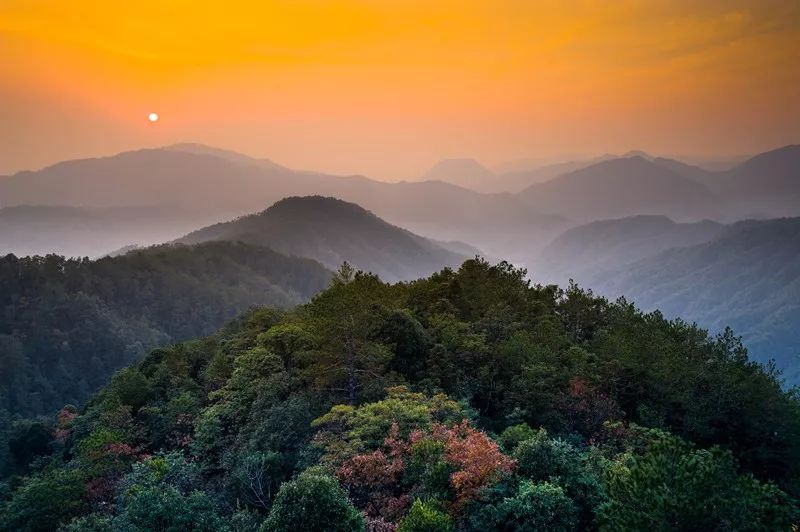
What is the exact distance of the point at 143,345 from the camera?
11669cm

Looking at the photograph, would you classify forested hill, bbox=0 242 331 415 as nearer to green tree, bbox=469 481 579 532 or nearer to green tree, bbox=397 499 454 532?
green tree, bbox=397 499 454 532

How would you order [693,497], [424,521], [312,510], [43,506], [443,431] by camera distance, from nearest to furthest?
[693,497], [312,510], [424,521], [443,431], [43,506]

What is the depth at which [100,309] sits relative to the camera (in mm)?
122438

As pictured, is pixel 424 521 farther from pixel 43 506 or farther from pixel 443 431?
pixel 43 506

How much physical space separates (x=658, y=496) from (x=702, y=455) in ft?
6.48

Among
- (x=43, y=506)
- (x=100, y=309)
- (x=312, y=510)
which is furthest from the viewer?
(x=100, y=309)

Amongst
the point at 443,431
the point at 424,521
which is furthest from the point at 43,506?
the point at 424,521

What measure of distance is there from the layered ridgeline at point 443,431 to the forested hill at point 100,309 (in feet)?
212

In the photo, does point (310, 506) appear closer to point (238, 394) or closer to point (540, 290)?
point (238, 394)

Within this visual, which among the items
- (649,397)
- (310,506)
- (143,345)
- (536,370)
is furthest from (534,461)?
(143,345)

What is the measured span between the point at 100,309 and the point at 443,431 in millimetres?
124521

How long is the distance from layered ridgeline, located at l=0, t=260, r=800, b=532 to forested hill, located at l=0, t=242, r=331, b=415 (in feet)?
212

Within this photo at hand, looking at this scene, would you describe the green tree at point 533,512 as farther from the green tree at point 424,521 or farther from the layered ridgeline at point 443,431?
the green tree at point 424,521

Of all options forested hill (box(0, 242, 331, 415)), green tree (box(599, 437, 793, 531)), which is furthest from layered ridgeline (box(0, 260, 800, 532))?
forested hill (box(0, 242, 331, 415))
